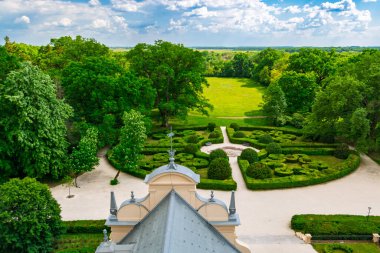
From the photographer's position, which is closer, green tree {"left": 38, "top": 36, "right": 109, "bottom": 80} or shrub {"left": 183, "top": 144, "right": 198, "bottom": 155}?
shrub {"left": 183, "top": 144, "right": 198, "bottom": 155}

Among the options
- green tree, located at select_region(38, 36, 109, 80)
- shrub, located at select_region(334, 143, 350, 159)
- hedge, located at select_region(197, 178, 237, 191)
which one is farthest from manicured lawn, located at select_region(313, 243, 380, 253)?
green tree, located at select_region(38, 36, 109, 80)

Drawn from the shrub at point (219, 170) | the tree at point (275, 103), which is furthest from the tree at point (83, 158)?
the tree at point (275, 103)

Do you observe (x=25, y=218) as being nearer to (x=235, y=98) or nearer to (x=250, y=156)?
(x=250, y=156)

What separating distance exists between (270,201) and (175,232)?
1955cm

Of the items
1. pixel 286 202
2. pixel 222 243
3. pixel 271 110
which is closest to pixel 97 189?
pixel 286 202

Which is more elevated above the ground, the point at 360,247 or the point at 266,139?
the point at 266,139

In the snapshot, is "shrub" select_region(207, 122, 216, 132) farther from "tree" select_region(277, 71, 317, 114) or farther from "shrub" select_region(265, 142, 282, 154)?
"tree" select_region(277, 71, 317, 114)

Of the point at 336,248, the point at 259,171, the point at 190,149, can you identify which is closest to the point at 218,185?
the point at 259,171

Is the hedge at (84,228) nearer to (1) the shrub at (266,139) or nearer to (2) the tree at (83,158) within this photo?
(2) the tree at (83,158)

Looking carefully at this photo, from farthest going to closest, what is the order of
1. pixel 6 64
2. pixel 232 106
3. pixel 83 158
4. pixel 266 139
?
1. pixel 232 106
2. pixel 266 139
3. pixel 6 64
4. pixel 83 158

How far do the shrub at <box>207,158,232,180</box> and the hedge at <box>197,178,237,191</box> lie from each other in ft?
3.38

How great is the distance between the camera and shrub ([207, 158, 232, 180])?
34.3 metres

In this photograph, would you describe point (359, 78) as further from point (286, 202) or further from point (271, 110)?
point (286, 202)

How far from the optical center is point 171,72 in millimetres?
51719
